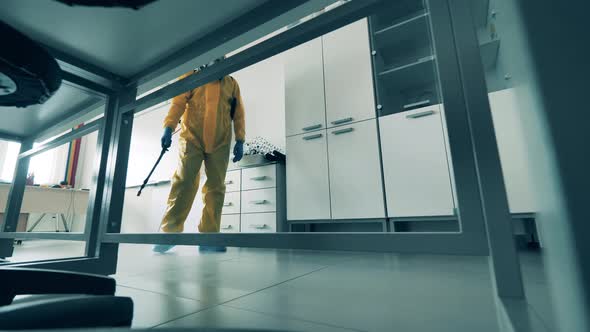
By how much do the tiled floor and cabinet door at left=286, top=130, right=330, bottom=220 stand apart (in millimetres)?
1061

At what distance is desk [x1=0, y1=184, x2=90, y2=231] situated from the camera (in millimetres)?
3433

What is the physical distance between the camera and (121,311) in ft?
1.35

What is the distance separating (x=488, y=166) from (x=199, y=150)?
78.4 inches

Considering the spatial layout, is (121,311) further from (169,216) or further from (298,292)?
(169,216)

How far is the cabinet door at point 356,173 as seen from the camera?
196 cm

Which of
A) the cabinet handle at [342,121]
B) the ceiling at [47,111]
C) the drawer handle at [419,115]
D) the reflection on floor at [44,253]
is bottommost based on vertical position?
the reflection on floor at [44,253]

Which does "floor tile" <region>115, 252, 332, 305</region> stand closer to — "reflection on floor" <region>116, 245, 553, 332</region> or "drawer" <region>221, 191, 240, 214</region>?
"reflection on floor" <region>116, 245, 553, 332</region>

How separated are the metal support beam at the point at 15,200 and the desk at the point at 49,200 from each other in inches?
78.5

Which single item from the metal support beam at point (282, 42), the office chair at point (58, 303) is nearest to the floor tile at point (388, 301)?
the office chair at point (58, 303)

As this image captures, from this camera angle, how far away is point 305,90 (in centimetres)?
246

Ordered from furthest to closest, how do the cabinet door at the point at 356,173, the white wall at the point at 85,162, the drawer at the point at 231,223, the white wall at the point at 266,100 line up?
1. the white wall at the point at 85,162
2. the white wall at the point at 266,100
3. the drawer at the point at 231,223
4. the cabinet door at the point at 356,173

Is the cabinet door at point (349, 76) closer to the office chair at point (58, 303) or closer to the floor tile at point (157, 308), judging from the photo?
the floor tile at point (157, 308)

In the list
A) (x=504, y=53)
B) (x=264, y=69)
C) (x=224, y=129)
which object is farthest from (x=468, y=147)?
(x=264, y=69)

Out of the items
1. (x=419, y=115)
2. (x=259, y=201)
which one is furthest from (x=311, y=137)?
(x=419, y=115)
